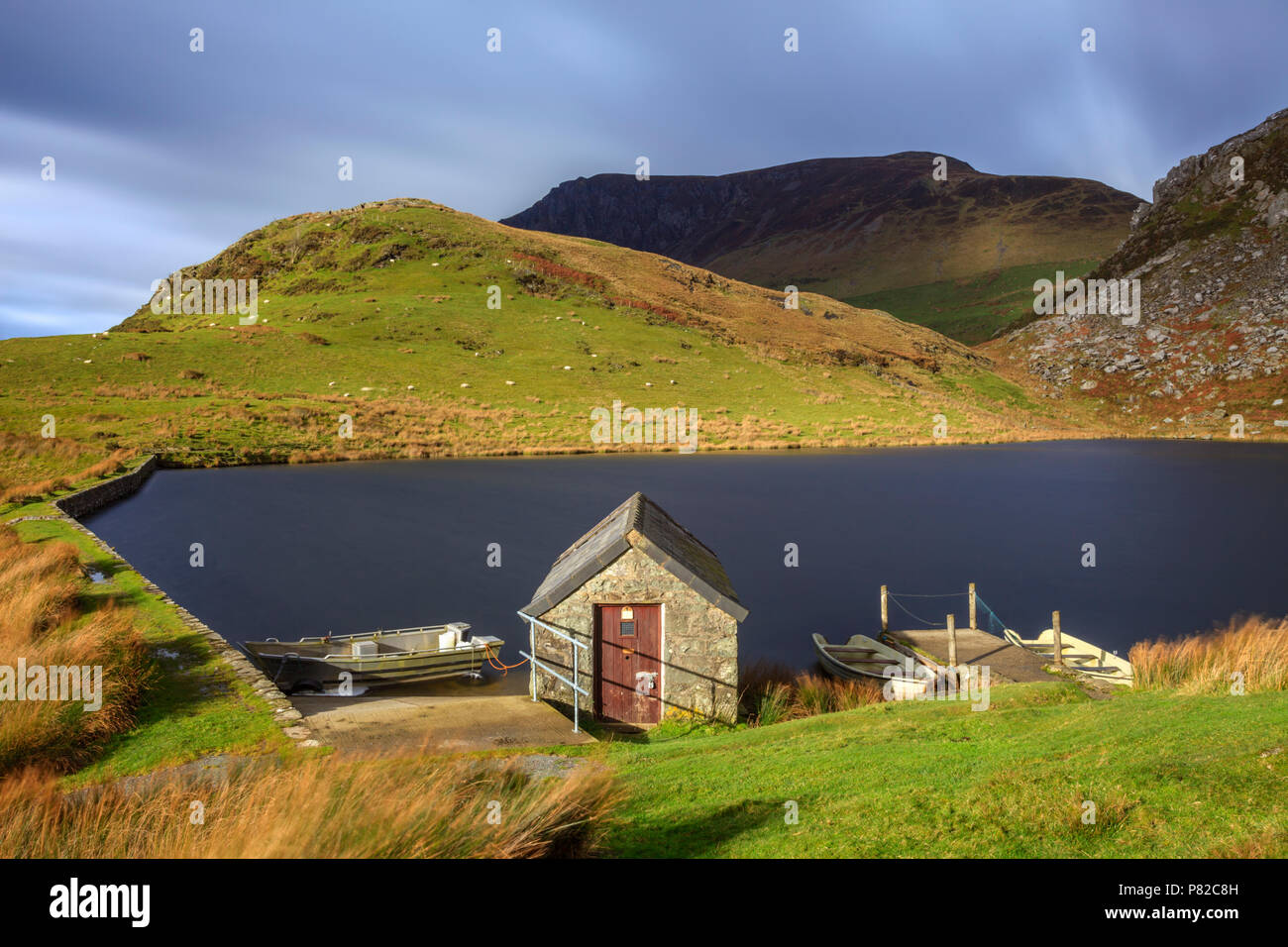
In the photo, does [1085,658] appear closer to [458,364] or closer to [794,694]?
[794,694]

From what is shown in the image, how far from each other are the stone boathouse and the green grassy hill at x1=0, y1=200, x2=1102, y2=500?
35569 mm

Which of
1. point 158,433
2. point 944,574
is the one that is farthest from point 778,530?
point 158,433

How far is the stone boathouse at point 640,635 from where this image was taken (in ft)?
54.5

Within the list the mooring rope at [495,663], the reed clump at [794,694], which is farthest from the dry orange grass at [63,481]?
the reed clump at [794,694]

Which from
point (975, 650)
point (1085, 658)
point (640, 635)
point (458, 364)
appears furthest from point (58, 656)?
point (458, 364)

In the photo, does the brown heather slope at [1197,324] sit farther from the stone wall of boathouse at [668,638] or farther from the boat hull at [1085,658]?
the stone wall of boathouse at [668,638]

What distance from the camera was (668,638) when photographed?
55.4 feet

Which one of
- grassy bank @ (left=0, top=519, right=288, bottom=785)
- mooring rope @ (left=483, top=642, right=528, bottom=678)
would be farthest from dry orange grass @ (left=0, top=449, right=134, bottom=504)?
mooring rope @ (left=483, top=642, right=528, bottom=678)

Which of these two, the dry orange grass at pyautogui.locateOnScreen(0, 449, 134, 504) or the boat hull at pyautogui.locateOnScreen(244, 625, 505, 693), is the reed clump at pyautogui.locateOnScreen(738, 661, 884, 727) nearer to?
the boat hull at pyautogui.locateOnScreen(244, 625, 505, 693)

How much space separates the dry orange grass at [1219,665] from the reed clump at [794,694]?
20.9 feet

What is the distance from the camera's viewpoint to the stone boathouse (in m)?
16.6
